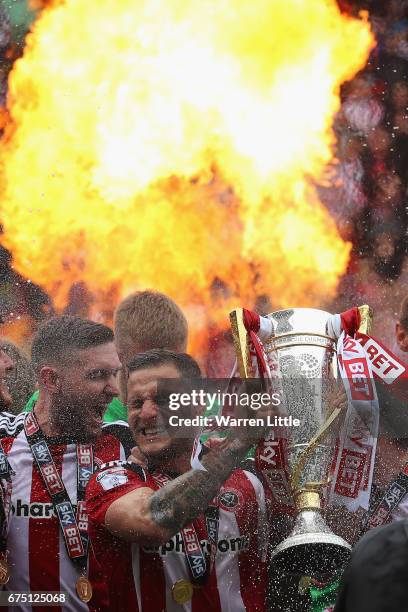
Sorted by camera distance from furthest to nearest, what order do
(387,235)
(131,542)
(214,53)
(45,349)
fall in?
(387,235) → (214,53) → (45,349) → (131,542)

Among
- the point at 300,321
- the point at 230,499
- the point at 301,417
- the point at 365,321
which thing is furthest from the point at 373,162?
the point at 230,499

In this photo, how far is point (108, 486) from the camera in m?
3.42

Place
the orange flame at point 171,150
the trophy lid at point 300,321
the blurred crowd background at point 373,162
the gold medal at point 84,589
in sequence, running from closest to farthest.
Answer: the gold medal at point 84,589, the trophy lid at point 300,321, the orange flame at point 171,150, the blurred crowd background at point 373,162

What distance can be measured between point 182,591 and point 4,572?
70 centimetres

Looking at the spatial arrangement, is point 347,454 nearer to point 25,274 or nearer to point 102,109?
point 25,274

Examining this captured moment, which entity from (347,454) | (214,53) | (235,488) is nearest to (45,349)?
(235,488)

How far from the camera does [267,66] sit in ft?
17.8

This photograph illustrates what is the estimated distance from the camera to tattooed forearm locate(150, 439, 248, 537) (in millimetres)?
3309

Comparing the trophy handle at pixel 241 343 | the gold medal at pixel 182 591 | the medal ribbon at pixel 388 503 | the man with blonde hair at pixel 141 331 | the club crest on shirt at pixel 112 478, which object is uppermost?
the man with blonde hair at pixel 141 331

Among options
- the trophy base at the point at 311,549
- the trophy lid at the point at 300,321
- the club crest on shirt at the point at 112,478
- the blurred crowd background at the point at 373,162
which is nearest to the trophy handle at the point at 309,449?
the trophy base at the point at 311,549

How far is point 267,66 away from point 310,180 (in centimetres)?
76

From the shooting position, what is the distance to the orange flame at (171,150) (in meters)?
5.04

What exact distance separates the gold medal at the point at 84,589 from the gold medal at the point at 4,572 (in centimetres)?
27

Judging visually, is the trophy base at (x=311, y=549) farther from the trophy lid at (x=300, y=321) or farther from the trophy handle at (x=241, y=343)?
the trophy lid at (x=300, y=321)
